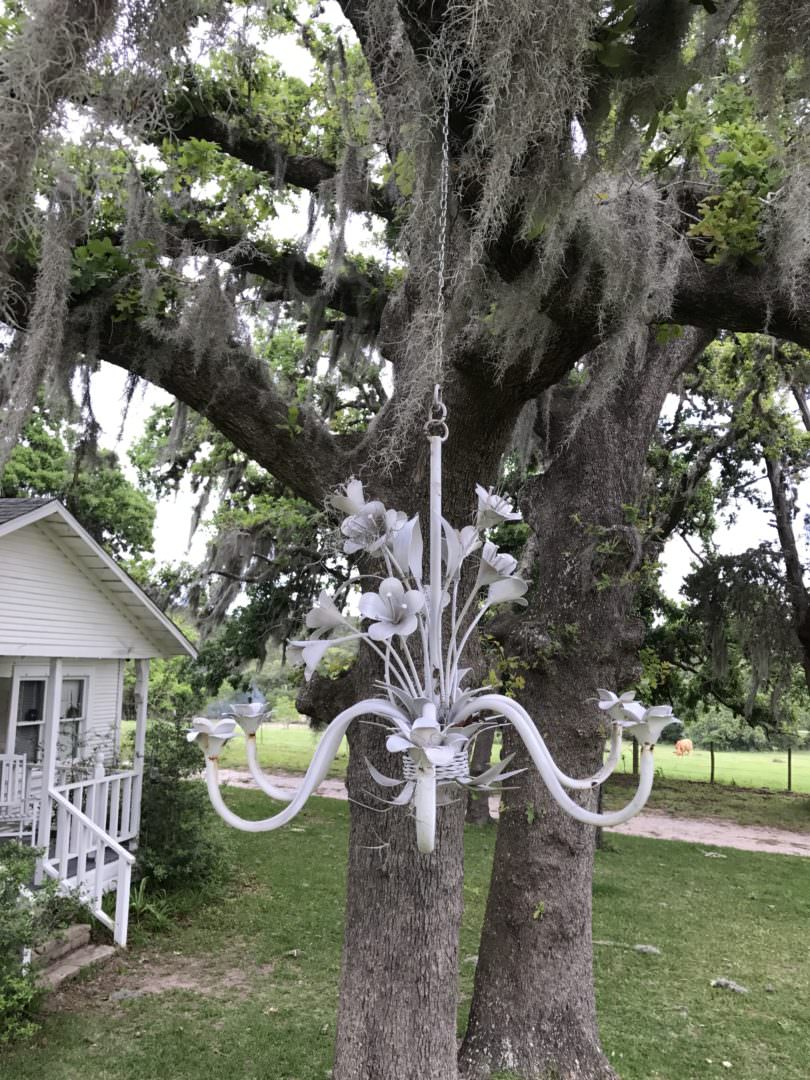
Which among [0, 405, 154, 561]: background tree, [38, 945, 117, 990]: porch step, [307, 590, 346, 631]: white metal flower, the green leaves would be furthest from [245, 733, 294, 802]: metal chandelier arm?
[0, 405, 154, 561]: background tree

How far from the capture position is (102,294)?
3383 millimetres

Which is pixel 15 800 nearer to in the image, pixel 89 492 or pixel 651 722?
pixel 651 722

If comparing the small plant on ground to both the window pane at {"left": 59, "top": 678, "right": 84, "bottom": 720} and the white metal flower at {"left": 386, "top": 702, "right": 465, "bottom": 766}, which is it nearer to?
the window pane at {"left": 59, "top": 678, "right": 84, "bottom": 720}

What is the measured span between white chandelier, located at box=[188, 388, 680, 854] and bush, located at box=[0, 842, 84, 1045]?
11.1 feet

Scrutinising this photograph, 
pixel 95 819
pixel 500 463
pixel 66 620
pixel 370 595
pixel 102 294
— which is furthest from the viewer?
pixel 66 620

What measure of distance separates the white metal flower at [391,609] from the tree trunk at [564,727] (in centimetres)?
275

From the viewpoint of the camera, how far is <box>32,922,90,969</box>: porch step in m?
5.04

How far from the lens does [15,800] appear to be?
20.5ft

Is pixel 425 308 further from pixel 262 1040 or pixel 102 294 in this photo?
pixel 262 1040

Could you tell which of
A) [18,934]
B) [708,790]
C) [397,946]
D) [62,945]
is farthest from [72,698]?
[708,790]

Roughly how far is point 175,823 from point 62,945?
1.71m

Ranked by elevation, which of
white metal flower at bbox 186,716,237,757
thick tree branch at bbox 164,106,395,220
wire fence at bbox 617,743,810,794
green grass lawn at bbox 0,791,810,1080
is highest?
thick tree branch at bbox 164,106,395,220

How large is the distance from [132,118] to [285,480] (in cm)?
192

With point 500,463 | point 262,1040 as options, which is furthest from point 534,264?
point 262,1040
